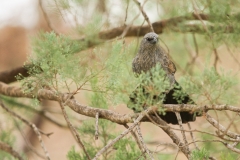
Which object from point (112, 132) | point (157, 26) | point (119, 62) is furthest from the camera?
point (157, 26)

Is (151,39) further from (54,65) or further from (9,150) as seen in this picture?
(9,150)

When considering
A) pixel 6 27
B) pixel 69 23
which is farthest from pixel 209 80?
pixel 6 27

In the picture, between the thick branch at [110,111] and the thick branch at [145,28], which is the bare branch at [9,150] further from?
the thick branch at [145,28]

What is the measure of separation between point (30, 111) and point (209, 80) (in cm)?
197

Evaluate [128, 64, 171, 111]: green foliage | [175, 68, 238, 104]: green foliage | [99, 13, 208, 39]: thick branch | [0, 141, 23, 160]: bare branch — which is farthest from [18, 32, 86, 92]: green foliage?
[99, 13, 208, 39]: thick branch

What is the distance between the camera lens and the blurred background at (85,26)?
7.27ft

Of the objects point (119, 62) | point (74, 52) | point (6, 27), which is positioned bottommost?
point (119, 62)

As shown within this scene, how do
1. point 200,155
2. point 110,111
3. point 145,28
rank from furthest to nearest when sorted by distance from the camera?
1. point 145,28
2. point 110,111
3. point 200,155

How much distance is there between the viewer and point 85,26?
2289mm

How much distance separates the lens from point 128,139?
2.15 m

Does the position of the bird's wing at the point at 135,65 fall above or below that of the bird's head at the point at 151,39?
below

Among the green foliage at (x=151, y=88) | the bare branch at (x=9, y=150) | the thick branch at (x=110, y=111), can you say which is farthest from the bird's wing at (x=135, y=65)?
the bare branch at (x=9, y=150)

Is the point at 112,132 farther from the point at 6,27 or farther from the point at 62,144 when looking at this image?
the point at 6,27

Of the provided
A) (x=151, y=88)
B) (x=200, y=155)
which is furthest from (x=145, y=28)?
(x=151, y=88)
